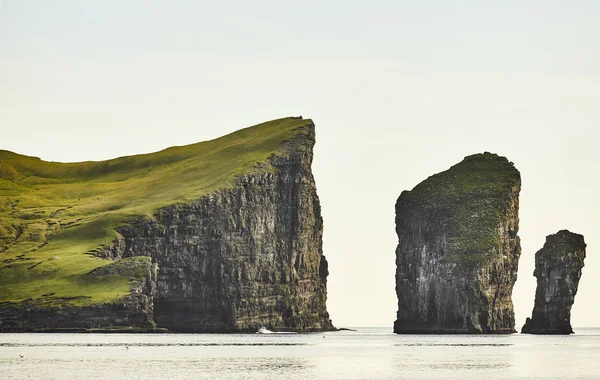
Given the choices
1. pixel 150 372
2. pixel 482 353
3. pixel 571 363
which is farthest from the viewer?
pixel 482 353

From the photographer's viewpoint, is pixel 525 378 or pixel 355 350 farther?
pixel 355 350

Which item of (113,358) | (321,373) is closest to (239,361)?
(113,358)

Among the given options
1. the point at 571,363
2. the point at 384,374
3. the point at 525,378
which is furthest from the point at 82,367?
the point at 571,363

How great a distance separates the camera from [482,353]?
594 feet

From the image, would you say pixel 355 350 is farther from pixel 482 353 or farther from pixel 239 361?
pixel 239 361

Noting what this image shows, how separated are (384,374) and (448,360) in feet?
106

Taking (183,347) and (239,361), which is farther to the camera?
(183,347)

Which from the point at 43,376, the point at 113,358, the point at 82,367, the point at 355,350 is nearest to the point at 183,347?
the point at 355,350

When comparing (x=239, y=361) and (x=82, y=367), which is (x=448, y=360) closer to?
(x=239, y=361)

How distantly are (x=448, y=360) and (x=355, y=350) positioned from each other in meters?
36.0

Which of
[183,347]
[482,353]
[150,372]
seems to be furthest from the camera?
[183,347]

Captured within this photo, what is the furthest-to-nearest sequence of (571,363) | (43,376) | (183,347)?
1. (183,347)
2. (571,363)
3. (43,376)

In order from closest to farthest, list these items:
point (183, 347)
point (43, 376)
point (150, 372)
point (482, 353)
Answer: point (43, 376) < point (150, 372) < point (482, 353) < point (183, 347)

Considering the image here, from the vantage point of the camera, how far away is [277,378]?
11962 cm
